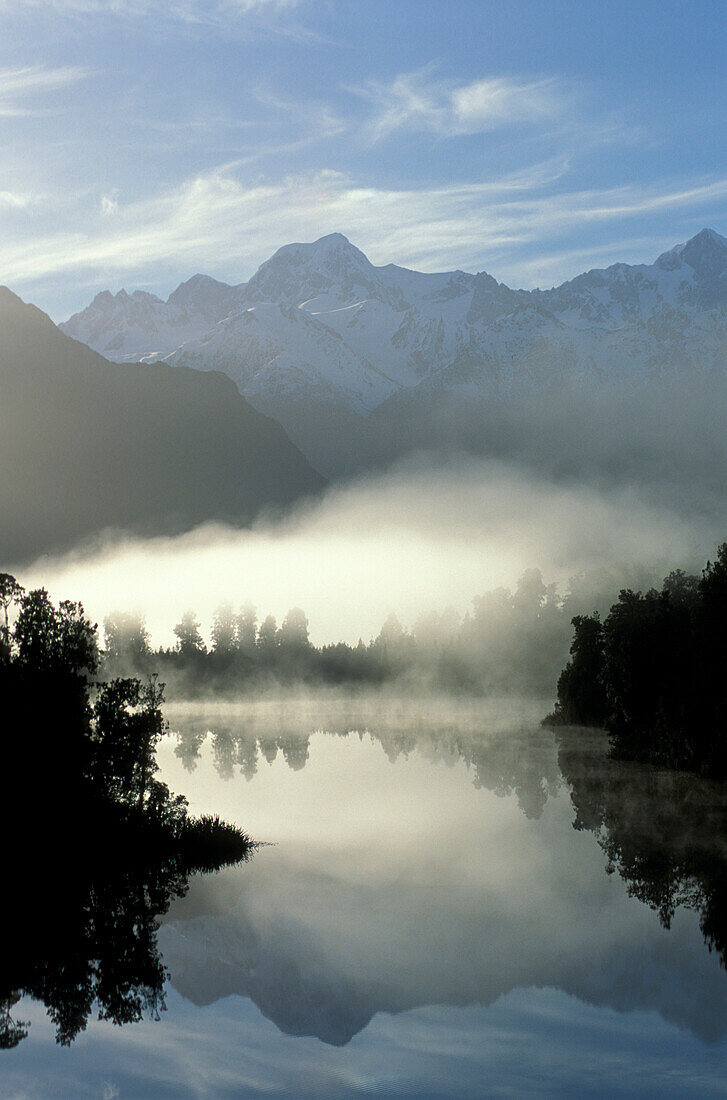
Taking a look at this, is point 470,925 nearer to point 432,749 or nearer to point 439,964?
point 439,964

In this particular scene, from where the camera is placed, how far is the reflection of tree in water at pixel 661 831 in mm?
44475

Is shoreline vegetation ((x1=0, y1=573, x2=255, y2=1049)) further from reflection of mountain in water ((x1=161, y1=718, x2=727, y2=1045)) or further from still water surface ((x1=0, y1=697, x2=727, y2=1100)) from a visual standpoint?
reflection of mountain in water ((x1=161, y1=718, x2=727, y2=1045))

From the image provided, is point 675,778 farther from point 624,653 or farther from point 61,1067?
point 61,1067

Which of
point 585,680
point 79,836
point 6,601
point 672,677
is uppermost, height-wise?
point 6,601

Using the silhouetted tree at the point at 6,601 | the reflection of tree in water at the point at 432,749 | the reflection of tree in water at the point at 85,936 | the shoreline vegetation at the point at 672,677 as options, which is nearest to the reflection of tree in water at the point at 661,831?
the shoreline vegetation at the point at 672,677

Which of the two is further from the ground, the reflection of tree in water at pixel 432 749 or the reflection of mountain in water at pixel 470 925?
the reflection of tree in water at pixel 432 749

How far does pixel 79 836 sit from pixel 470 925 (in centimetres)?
2120

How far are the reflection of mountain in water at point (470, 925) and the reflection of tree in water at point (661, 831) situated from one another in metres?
0.16

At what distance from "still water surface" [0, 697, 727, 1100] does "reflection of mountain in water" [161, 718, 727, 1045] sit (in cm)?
12

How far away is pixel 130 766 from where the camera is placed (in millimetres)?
57875

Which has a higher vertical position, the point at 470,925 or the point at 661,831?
the point at 661,831

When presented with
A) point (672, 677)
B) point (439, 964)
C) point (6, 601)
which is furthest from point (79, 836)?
point (672, 677)

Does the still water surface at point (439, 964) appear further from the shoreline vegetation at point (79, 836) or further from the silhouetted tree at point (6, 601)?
the silhouetted tree at point (6, 601)

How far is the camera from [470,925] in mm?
41625
